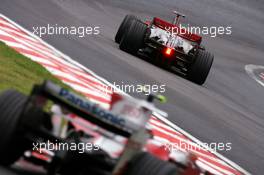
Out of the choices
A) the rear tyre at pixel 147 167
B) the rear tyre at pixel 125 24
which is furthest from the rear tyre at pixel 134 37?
the rear tyre at pixel 147 167

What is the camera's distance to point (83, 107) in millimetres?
6949

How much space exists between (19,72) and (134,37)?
7.46m

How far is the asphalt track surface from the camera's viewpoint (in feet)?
50.3

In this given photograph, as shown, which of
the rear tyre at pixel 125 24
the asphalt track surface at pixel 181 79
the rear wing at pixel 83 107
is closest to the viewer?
the rear wing at pixel 83 107

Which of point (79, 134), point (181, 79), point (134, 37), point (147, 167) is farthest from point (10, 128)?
point (181, 79)

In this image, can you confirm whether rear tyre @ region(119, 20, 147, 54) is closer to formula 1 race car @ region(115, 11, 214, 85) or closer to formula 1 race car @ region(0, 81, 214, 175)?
formula 1 race car @ region(115, 11, 214, 85)

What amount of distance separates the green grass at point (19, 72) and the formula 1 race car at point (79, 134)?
342 cm

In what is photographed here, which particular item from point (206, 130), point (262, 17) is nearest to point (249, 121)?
point (206, 130)

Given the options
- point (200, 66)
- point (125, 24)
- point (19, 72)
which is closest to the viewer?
point (19, 72)

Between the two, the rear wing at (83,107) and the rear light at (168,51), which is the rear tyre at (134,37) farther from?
the rear wing at (83,107)

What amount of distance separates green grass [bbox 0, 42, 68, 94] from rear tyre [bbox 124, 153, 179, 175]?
395cm

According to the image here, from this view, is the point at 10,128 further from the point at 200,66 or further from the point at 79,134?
the point at 200,66

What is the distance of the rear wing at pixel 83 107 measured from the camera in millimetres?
6918

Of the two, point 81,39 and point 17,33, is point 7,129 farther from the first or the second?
point 81,39
